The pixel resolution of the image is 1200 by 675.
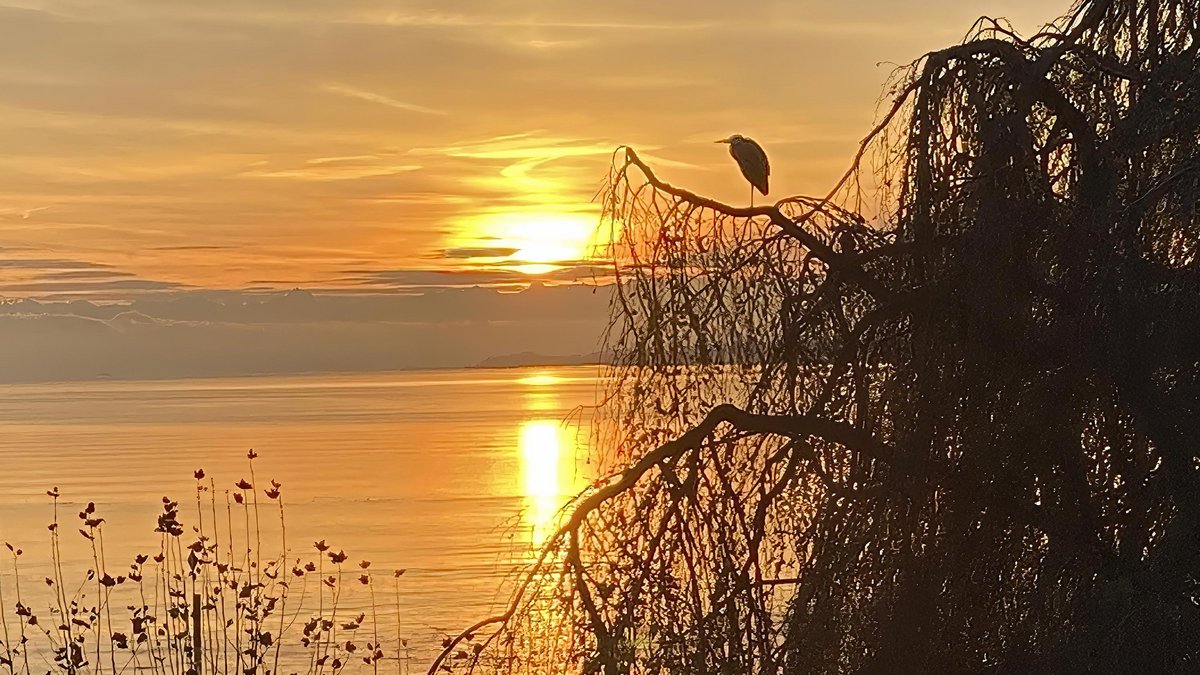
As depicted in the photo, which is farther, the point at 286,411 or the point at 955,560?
the point at 286,411

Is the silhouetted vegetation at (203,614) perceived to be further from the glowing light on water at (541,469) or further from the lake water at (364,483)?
the glowing light on water at (541,469)

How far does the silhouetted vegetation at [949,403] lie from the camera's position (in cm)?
508

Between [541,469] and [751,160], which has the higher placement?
[751,160]

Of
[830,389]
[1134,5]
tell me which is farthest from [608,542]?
[1134,5]

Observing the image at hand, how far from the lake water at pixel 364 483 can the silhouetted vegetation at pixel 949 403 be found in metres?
0.59

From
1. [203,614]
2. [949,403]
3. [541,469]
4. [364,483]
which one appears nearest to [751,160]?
[949,403]

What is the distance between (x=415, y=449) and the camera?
53750 mm

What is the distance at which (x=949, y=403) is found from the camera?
17.5ft

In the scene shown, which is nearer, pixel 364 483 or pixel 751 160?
pixel 751 160

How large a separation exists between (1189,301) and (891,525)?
1262 millimetres

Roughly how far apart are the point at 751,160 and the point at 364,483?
3183 centimetres

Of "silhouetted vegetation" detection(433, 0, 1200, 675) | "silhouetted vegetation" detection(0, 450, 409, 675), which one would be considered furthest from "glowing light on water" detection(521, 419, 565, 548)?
"silhouetted vegetation" detection(433, 0, 1200, 675)

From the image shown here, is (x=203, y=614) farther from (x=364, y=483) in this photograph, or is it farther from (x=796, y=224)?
(x=364, y=483)

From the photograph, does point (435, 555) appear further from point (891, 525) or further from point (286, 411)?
point (286, 411)
